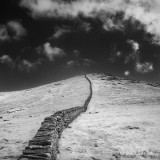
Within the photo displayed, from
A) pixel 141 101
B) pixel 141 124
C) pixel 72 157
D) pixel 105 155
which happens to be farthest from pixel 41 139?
pixel 141 101

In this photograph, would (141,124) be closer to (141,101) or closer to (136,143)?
(136,143)

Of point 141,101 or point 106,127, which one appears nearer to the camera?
point 106,127

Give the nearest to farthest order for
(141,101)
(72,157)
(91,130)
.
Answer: (72,157) → (91,130) → (141,101)

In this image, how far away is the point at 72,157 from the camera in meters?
7.42

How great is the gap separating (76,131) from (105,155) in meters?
3.01

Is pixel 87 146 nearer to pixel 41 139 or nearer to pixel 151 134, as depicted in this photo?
pixel 41 139

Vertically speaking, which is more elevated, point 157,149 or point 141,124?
point 141,124

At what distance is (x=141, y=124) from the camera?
11891 millimetres

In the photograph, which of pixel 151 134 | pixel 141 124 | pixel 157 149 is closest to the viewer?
pixel 157 149

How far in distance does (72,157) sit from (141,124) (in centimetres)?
578

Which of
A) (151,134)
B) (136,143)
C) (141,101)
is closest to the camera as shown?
(136,143)

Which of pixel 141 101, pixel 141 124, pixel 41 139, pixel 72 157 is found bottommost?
pixel 72 157

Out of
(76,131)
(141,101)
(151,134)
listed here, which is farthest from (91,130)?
(141,101)

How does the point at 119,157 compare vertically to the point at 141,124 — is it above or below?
below
